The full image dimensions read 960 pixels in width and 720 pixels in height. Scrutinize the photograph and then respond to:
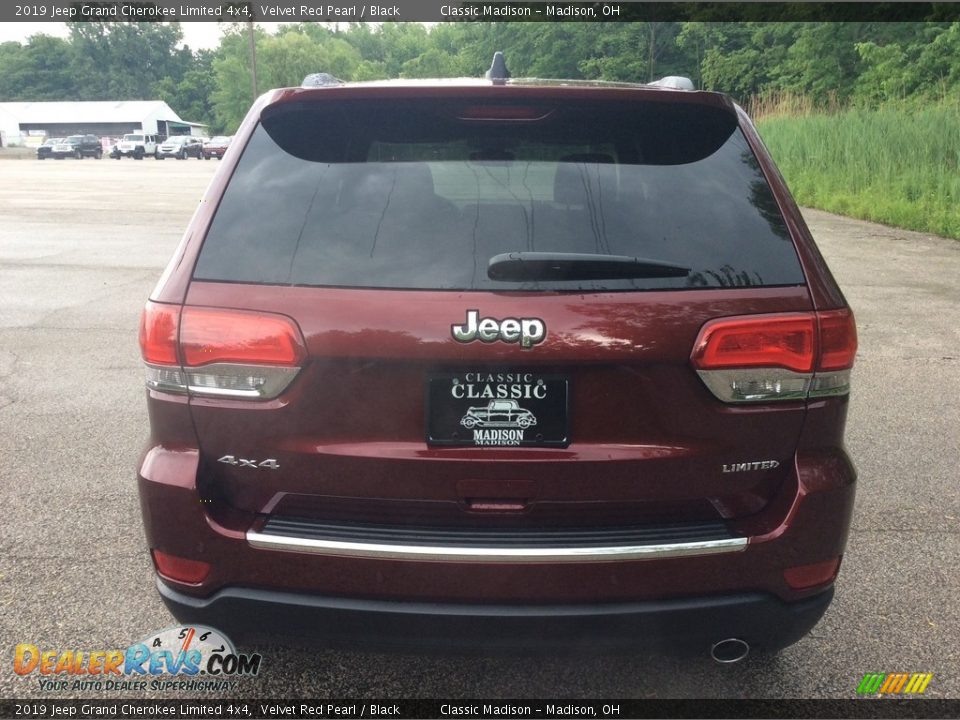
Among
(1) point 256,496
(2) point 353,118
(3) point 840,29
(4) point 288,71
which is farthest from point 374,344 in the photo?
(4) point 288,71

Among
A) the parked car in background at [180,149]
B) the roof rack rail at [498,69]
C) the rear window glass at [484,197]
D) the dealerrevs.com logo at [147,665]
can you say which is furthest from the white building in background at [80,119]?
the rear window glass at [484,197]

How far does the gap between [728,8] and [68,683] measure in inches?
2121

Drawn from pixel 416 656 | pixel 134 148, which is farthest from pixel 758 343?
pixel 134 148

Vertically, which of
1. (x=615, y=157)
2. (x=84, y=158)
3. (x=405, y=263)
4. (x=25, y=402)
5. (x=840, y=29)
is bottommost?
(x=84, y=158)

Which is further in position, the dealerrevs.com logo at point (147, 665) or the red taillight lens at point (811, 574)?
the dealerrevs.com logo at point (147, 665)

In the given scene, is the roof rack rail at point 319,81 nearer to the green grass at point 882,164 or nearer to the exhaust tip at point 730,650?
the exhaust tip at point 730,650

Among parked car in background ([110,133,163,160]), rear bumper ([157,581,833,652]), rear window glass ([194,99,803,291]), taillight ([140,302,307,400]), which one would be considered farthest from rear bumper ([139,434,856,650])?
parked car in background ([110,133,163,160])

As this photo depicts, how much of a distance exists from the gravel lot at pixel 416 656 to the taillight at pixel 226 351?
85cm

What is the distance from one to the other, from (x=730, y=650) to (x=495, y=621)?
674 millimetres

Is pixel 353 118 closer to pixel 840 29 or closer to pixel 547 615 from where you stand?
pixel 547 615

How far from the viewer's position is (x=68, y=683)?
Result: 2656 millimetres

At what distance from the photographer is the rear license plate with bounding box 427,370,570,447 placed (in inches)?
80.4

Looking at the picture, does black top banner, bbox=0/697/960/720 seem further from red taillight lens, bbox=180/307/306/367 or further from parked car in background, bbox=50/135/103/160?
parked car in background, bbox=50/135/103/160

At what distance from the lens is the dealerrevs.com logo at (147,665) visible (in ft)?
8.68
